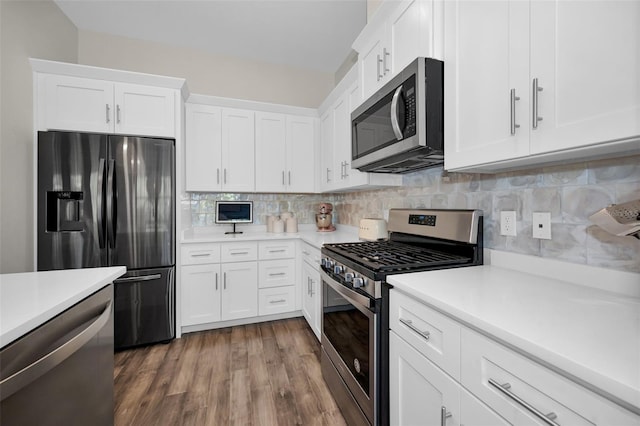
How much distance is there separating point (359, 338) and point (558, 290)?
827 millimetres

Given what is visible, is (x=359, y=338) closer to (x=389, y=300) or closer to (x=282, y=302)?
(x=389, y=300)

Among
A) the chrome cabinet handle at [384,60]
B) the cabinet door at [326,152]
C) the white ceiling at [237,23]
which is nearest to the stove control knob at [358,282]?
the chrome cabinet handle at [384,60]

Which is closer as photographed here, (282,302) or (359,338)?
(359,338)

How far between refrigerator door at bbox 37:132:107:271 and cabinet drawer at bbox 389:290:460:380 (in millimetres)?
2402

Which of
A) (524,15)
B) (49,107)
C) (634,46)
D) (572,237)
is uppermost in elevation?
(49,107)

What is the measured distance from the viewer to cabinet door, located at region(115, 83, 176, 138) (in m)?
2.41

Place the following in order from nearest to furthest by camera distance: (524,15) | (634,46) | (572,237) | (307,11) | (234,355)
→ 1. (634,46)
2. (524,15)
3. (572,237)
4. (234,355)
5. (307,11)

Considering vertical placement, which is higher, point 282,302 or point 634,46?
point 634,46

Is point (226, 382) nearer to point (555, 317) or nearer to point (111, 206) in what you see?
point (111, 206)

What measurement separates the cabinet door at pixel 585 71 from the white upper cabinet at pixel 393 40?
1.74 ft

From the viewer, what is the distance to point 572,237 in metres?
1.05

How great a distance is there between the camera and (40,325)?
77cm

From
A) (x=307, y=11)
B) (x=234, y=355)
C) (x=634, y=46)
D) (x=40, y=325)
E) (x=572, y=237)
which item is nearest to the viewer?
(x=634, y=46)

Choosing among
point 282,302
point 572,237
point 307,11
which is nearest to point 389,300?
point 572,237
